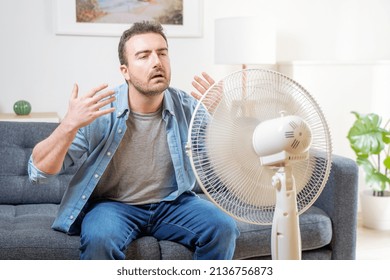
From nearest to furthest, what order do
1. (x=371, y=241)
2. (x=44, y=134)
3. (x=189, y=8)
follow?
(x=44, y=134) → (x=371, y=241) → (x=189, y=8)

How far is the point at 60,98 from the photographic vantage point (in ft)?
10.2

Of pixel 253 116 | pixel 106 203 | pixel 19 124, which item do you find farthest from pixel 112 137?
pixel 19 124

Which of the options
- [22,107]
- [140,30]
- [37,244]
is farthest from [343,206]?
[22,107]

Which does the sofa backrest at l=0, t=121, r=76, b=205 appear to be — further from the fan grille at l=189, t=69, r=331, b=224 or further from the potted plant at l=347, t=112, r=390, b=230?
the potted plant at l=347, t=112, r=390, b=230

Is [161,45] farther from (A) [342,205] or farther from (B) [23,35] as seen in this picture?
(B) [23,35]

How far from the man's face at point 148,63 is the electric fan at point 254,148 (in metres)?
0.40

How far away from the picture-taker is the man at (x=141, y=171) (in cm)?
170

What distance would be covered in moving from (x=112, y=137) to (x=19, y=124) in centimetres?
71

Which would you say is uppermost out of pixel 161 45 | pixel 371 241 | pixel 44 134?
pixel 161 45

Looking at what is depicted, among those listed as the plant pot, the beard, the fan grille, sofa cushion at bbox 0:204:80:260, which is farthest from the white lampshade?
the fan grille

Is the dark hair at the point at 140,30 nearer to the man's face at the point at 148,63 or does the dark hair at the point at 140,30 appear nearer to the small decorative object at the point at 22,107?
the man's face at the point at 148,63

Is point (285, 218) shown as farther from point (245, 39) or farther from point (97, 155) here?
point (245, 39)

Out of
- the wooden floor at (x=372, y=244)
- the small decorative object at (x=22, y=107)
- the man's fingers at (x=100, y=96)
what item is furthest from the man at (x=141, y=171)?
the small decorative object at (x=22, y=107)

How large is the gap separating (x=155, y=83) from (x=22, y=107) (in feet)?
4.36
